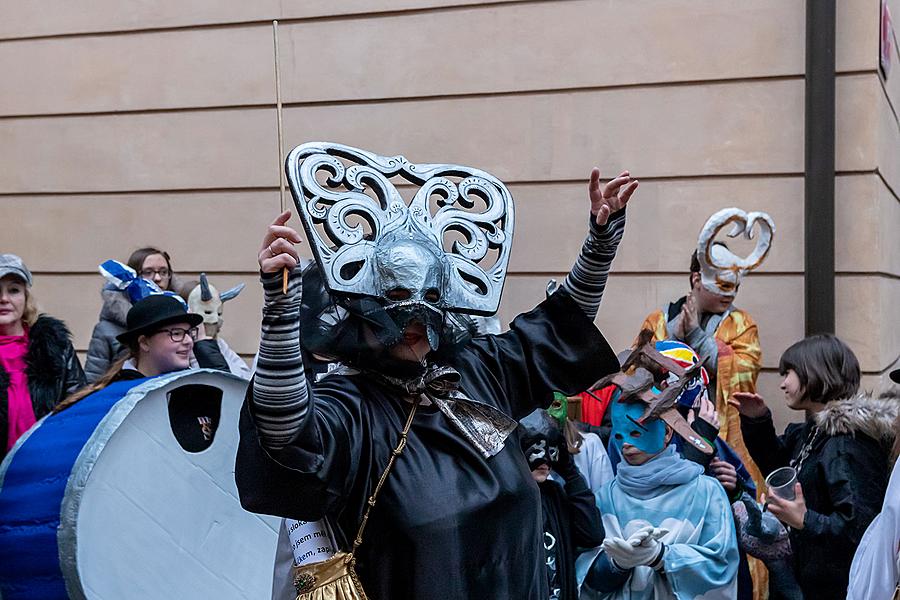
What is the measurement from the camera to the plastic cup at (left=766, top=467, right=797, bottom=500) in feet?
12.9

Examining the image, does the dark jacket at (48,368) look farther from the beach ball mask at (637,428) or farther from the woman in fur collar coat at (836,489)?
the woman in fur collar coat at (836,489)

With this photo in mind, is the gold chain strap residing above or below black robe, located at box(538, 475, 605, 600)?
above

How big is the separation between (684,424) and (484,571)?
69.6 inches

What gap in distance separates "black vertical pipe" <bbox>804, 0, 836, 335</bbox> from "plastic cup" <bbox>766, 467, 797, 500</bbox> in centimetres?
238

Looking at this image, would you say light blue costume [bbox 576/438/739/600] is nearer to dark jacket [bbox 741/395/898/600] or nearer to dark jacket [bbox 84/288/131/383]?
dark jacket [bbox 741/395/898/600]

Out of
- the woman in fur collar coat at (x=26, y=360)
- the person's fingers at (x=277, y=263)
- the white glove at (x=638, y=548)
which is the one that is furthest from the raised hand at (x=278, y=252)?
the woman in fur collar coat at (x=26, y=360)

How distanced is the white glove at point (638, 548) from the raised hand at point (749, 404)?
106 cm

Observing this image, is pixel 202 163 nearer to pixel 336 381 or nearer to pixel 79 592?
pixel 79 592

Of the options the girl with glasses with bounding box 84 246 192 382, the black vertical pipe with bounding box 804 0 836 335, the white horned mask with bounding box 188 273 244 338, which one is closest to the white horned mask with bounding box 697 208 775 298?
the black vertical pipe with bounding box 804 0 836 335

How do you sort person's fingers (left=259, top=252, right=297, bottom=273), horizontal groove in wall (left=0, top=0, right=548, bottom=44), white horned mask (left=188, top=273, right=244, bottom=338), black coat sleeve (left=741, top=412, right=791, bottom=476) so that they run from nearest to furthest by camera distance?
person's fingers (left=259, top=252, right=297, bottom=273) < black coat sleeve (left=741, top=412, right=791, bottom=476) < white horned mask (left=188, top=273, right=244, bottom=338) < horizontal groove in wall (left=0, top=0, right=548, bottom=44)

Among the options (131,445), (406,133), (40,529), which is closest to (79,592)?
(40,529)

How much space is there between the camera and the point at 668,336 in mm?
5711

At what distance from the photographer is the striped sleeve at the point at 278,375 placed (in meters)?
2.45

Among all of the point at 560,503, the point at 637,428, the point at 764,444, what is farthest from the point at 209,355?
the point at 764,444
